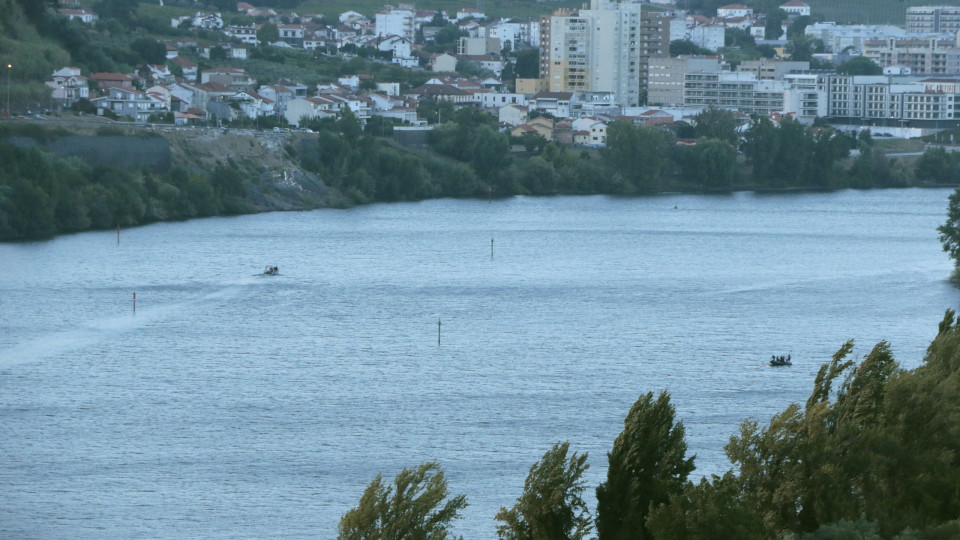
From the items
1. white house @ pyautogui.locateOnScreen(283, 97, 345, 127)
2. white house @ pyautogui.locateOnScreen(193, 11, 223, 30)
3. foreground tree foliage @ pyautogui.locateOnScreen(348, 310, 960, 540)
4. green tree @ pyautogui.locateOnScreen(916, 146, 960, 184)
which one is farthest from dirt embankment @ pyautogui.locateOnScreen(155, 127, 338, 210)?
foreground tree foliage @ pyautogui.locateOnScreen(348, 310, 960, 540)

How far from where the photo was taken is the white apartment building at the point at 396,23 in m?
61.2

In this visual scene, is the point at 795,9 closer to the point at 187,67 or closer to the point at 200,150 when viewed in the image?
the point at 187,67

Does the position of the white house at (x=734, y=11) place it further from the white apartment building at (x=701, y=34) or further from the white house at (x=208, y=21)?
the white house at (x=208, y=21)

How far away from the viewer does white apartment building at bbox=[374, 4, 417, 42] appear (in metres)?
61.2

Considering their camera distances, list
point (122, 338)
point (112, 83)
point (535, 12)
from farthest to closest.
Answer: point (535, 12) < point (112, 83) < point (122, 338)

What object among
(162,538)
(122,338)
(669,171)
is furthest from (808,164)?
(162,538)

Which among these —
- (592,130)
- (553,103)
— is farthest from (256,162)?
(553,103)

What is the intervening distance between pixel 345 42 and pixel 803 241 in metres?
31.6

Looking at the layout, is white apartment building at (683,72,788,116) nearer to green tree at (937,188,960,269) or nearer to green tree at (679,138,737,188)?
green tree at (679,138,737,188)

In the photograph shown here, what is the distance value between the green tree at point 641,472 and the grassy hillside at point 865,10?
242ft

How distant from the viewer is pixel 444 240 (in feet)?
87.4

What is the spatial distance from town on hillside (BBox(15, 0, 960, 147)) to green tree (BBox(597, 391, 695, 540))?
25662 millimetres

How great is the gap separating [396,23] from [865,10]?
30442mm

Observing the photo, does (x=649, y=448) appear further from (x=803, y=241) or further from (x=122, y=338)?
(x=803, y=241)
